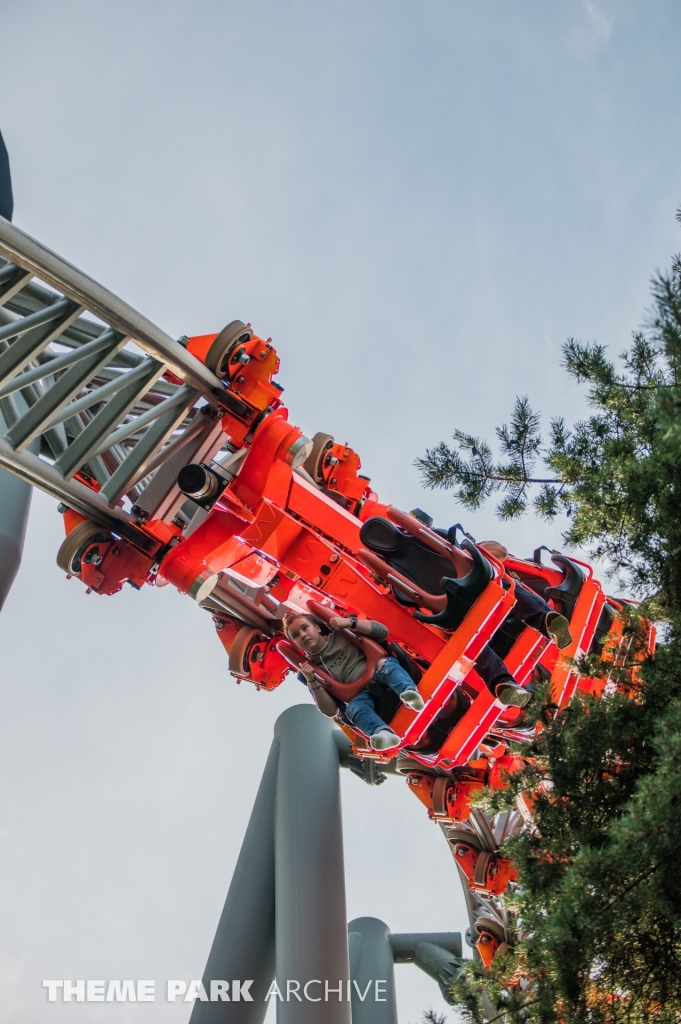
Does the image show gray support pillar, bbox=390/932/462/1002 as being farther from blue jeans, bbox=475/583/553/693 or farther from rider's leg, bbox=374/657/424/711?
rider's leg, bbox=374/657/424/711

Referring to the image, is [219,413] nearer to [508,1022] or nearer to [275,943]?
[508,1022]

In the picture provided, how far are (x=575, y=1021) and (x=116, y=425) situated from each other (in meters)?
4.33

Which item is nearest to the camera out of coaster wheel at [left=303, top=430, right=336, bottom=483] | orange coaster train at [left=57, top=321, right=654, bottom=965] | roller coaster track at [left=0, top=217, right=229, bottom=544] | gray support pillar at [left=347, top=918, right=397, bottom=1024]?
roller coaster track at [left=0, top=217, right=229, bottom=544]

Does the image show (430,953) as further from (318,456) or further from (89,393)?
(89,393)

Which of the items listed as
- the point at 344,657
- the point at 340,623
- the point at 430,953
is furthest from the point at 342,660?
the point at 430,953

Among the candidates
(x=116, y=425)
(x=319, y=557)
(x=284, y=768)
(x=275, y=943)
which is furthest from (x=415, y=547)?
(x=275, y=943)

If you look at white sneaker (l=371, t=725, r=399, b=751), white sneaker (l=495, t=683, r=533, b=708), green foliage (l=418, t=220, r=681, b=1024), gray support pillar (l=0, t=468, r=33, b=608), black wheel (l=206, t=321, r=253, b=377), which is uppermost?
black wheel (l=206, t=321, r=253, b=377)

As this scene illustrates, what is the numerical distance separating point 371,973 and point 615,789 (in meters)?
9.85

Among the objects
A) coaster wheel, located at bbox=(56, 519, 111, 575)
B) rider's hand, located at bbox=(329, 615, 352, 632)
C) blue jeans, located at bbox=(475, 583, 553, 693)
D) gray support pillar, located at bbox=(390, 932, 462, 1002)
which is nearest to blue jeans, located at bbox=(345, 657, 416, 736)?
rider's hand, located at bbox=(329, 615, 352, 632)

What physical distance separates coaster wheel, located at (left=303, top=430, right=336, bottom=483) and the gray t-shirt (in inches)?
54.0

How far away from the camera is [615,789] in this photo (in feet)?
10.8

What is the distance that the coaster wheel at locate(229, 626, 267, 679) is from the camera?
7836mm

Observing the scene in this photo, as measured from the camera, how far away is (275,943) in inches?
351

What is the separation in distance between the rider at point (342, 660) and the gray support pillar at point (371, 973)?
5938 millimetres
